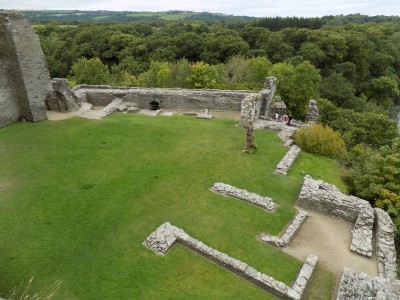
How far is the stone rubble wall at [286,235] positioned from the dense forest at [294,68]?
416 cm

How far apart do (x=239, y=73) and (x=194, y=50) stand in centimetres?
2509

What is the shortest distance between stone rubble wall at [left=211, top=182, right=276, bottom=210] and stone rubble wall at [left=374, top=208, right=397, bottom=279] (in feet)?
13.4

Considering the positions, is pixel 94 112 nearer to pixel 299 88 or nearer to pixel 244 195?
pixel 244 195

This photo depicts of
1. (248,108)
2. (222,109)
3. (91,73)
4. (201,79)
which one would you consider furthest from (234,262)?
(91,73)

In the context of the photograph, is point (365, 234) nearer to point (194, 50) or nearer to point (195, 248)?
point (195, 248)

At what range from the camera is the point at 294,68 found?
36.8 metres

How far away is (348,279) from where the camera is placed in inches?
351

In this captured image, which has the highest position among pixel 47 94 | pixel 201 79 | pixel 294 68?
pixel 47 94

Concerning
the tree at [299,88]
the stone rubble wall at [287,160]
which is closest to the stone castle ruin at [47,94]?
the stone rubble wall at [287,160]

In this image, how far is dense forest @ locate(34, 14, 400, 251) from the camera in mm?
21312

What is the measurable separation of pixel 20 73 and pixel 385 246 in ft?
69.1

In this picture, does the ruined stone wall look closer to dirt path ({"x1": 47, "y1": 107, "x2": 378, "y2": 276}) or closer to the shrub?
the shrub

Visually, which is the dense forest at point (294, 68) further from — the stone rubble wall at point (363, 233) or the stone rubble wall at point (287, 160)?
the stone rubble wall at point (287, 160)

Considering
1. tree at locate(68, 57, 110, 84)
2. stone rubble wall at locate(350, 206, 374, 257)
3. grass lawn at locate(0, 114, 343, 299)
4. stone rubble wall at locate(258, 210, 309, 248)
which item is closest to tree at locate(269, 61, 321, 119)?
grass lawn at locate(0, 114, 343, 299)
